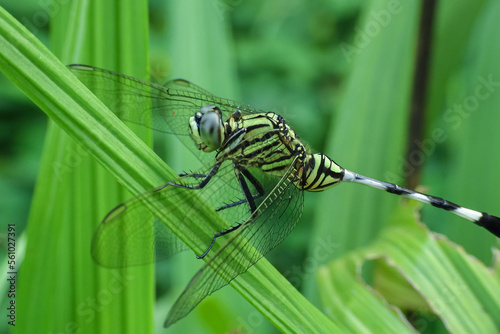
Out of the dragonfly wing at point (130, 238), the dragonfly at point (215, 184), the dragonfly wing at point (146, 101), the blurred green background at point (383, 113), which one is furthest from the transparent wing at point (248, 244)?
the blurred green background at point (383, 113)

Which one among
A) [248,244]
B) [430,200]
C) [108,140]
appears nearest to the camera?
[108,140]

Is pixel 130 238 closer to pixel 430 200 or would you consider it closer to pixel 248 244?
pixel 248 244

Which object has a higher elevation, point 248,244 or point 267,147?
point 267,147

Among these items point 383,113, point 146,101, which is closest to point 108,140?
point 146,101

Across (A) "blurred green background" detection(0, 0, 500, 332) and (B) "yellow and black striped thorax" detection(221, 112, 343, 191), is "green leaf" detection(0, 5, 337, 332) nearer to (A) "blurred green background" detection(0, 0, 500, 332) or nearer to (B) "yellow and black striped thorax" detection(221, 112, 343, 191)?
(B) "yellow and black striped thorax" detection(221, 112, 343, 191)

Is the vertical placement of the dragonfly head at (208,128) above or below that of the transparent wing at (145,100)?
below

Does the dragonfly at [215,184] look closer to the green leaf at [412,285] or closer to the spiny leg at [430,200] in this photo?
the spiny leg at [430,200]
